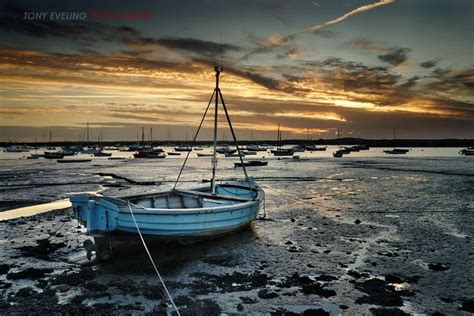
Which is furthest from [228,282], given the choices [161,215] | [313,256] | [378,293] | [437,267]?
[437,267]

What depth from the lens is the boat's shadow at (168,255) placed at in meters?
11.7

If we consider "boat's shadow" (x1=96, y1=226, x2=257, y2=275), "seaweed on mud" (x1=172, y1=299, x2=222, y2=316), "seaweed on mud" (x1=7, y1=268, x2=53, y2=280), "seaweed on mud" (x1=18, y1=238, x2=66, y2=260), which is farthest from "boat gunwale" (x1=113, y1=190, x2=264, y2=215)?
"seaweed on mud" (x1=172, y1=299, x2=222, y2=316)

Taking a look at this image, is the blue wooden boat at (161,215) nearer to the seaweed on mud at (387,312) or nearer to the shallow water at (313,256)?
the shallow water at (313,256)

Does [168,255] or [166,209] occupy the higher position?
[166,209]

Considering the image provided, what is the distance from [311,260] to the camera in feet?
A: 41.7

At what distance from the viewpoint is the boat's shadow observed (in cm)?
1175

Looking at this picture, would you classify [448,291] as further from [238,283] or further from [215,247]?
[215,247]

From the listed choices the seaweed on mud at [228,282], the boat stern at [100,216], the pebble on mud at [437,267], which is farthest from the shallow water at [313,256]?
the boat stern at [100,216]

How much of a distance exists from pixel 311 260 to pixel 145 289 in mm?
5813

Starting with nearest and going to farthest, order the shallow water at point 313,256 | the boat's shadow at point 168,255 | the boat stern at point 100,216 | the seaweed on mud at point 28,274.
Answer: the shallow water at point 313,256 → the seaweed on mud at point 28,274 → the boat's shadow at point 168,255 → the boat stern at point 100,216

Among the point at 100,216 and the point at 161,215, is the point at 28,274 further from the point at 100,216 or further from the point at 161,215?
the point at 161,215

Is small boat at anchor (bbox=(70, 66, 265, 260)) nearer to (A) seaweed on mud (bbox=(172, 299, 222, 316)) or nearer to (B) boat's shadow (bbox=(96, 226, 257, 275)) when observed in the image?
(B) boat's shadow (bbox=(96, 226, 257, 275))

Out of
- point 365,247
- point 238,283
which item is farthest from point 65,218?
point 365,247

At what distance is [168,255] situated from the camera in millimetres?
13141
